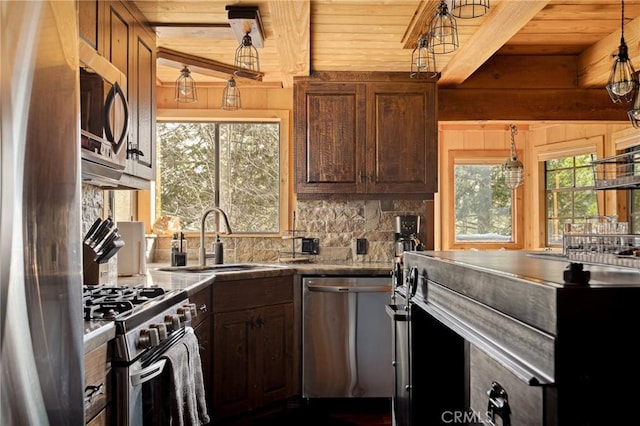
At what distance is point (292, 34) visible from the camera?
3.02 meters

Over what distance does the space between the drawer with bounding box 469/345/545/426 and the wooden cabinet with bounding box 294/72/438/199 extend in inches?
104

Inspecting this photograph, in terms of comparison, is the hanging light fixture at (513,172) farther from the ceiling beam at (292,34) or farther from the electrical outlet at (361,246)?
the ceiling beam at (292,34)

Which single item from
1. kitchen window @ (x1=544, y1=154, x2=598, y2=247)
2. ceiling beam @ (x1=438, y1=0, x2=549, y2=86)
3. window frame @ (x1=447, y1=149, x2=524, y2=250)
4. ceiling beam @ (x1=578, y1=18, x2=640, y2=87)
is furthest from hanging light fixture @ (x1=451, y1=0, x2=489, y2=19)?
window frame @ (x1=447, y1=149, x2=524, y2=250)

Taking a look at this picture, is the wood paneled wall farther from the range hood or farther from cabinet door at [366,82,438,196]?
the range hood

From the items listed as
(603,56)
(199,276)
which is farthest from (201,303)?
(603,56)

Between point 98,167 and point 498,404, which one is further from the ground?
point 98,167

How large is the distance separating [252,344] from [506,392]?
2388 millimetres

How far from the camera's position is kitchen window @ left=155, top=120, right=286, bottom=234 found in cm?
454

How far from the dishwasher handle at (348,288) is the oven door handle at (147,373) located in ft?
5.95

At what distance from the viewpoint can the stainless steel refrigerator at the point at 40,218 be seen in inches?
26.8

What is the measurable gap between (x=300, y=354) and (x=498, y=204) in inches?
167

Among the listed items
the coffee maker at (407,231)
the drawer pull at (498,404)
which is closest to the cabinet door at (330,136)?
the coffee maker at (407,231)

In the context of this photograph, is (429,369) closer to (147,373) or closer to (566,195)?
(147,373)

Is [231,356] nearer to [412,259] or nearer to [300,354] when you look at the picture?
[300,354]
